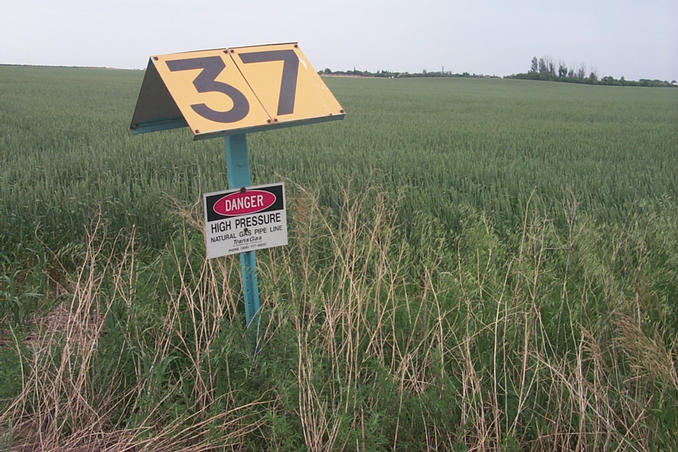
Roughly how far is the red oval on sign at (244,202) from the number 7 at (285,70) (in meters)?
0.36

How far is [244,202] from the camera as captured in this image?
7.85ft

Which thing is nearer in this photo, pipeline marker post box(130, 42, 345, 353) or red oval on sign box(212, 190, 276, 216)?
pipeline marker post box(130, 42, 345, 353)

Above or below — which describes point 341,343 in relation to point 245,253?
below

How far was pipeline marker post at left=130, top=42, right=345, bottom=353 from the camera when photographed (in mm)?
2221

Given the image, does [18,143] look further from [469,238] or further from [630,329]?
[630,329]

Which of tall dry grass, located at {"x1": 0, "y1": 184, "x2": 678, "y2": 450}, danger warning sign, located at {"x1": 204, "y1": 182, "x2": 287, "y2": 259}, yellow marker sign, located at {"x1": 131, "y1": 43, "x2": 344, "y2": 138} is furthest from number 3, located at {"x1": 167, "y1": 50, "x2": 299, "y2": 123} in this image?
tall dry grass, located at {"x1": 0, "y1": 184, "x2": 678, "y2": 450}

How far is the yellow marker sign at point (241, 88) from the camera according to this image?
2.21m

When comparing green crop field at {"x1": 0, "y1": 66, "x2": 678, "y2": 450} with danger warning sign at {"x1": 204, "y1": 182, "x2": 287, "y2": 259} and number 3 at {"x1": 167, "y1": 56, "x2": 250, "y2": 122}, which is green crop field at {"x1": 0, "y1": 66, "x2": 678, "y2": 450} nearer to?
danger warning sign at {"x1": 204, "y1": 182, "x2": 287, "y2": 259}

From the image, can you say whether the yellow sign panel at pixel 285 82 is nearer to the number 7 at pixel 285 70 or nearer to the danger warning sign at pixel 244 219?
the number 7 at pixel 285 70

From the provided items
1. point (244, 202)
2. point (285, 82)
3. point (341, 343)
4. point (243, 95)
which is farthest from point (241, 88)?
point (341, 343)

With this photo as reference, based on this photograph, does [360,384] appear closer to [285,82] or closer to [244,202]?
[244,202]

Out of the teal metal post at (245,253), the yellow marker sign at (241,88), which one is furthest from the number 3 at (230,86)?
the teal metal post at (245,253)

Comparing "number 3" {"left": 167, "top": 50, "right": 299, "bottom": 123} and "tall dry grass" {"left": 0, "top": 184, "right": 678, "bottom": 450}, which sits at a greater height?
"number 3" {"left": 167, "top": 50, "right": 299, "bottom": 123}

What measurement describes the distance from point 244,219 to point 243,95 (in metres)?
0.52
